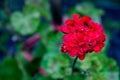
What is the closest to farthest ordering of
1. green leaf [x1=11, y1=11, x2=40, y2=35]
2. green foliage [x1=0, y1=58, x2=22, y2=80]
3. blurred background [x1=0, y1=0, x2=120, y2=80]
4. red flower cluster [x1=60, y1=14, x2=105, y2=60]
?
red flower cluster [x1=60, y1=14, x2=105, y2=60], blurred background [x1=0, y1=0, x2=120, y2=80], green foliage [x1=0, y1=58, x2=22, y2=80], green leaf [x1=11, y1=11, x2=40, y2=35]

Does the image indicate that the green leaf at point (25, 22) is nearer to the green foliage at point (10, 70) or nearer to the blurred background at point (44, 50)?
the blurred background at point (44, 50)

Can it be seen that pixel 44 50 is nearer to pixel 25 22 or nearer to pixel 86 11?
pixel 25 22

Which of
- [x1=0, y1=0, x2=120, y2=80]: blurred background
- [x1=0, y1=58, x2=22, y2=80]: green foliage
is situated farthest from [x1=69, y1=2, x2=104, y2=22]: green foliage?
[x1=0, y1=58, x2=22, y2=80]: green foliage

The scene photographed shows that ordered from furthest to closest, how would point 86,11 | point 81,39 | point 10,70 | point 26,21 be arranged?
point 86,11 → point 26,21 → point 10,70 → point 81,39

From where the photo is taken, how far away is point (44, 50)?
44.0 inches

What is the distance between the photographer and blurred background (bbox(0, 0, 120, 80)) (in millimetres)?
823

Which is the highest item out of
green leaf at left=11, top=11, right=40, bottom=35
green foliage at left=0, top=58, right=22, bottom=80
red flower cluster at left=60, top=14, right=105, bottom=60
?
red flower cluster at left=60, top=14, right=105, bottom=60

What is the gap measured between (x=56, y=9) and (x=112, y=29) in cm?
41

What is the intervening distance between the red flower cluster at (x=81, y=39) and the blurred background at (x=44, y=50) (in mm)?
169

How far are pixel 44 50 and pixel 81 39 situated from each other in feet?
1.78

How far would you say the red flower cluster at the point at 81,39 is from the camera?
1.89 feet

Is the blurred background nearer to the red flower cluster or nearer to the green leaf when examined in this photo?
the green leaf

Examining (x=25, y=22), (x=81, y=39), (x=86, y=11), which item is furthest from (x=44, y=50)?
(x=81, y=39)

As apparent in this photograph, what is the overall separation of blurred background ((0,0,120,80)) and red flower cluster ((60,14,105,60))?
6.7 inches
